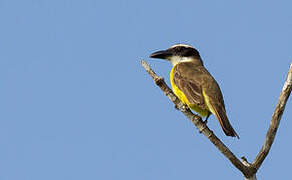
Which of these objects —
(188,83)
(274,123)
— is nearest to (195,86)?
(188,83)

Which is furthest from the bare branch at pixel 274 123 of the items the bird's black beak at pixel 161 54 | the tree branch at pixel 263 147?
the bird's black beak at pixel 161 54

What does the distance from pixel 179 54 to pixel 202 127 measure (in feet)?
12.1

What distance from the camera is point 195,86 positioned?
8477 mm

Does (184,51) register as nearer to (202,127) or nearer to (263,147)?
(202,127)

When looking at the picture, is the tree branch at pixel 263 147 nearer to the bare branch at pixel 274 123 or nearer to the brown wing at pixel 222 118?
the bare branch at pixel 274 123

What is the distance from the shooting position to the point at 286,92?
6203 millimetres

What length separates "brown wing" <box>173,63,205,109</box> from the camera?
8.14m

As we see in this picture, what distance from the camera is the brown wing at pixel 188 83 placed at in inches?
320

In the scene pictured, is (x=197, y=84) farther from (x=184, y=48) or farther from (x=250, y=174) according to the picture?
(x=250, y=174)

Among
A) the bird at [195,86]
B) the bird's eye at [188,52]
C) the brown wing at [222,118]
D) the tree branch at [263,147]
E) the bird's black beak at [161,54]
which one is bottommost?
the tree branch at [263,147]

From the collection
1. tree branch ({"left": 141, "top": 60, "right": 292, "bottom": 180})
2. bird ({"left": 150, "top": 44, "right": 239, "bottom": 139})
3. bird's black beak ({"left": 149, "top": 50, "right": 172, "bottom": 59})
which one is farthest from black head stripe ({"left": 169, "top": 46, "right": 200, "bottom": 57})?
tree branch ({"left": 141, "top": 60, "right": 292, "bottom": 180})

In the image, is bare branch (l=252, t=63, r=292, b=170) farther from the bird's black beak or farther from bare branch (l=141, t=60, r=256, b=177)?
the bird's black beak

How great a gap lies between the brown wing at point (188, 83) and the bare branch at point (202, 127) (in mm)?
1420

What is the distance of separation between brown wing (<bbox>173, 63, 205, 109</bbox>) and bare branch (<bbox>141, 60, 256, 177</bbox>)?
142cm
